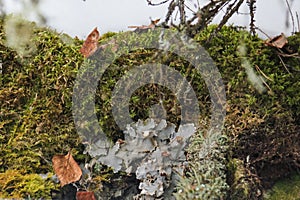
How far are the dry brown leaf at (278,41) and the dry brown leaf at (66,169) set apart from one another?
19.5 inches

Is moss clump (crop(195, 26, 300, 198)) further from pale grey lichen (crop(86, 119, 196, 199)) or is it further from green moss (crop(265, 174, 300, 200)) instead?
pale grey lichen (crop(86, 119, 196, 199))

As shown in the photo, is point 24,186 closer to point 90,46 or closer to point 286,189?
point 90,46

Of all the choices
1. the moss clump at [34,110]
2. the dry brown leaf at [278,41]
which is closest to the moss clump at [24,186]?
the moss clump at [34,110]

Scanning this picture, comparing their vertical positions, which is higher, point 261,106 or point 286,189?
point 261,106

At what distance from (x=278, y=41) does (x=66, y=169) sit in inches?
21.1

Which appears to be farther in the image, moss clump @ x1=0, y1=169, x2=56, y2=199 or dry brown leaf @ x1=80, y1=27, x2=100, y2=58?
dry brown leaf @ x1=80, y1=27, x2=100, y2=58

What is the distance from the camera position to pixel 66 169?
3.07 ft

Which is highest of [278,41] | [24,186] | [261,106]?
[278,41]

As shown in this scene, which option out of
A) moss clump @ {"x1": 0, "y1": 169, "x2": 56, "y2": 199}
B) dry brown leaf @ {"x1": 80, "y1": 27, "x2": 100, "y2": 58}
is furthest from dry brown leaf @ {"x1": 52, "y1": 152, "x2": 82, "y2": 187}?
dry brown leaf @ {"x1": 80, "y1": 27, "x2": 100, "y2": 58}

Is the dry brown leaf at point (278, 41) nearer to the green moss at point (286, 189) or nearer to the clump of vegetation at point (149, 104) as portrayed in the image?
the clump of vegetation at point (149, 104)

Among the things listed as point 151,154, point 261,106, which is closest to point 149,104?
point 151,154

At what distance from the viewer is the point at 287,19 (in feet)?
3.81

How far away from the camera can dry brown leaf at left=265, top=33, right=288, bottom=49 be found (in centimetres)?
101

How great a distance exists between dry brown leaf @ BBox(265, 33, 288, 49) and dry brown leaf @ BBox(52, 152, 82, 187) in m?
0.50
